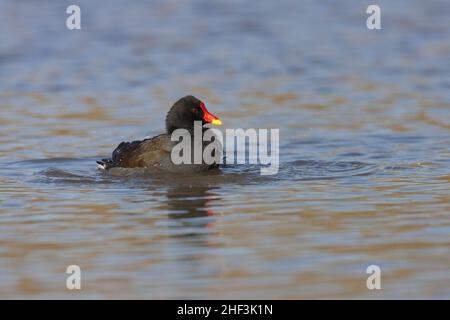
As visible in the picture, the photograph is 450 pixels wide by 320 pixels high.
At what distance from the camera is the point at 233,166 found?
1167 centimetres

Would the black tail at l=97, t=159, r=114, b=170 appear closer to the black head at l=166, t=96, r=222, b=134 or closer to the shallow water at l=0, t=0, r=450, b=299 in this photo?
the shallow water at l=0, t=0, r=450, b=299

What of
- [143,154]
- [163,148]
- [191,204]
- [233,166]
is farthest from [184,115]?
[191,204]

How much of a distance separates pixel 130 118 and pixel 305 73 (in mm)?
4354

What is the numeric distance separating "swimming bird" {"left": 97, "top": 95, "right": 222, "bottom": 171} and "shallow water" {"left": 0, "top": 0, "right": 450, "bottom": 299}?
225 millimetres

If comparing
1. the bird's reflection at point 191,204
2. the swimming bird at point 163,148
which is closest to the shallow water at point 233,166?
the bird's reflection at point 191,204

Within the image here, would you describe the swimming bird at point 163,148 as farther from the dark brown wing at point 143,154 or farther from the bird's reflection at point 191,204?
the bird's reflection at point 191,204

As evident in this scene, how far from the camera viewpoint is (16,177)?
11023mm

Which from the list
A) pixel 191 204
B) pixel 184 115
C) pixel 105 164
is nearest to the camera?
pixel 191 204

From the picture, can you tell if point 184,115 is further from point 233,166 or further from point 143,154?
point 233,166

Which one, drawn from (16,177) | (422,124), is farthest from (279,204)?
(422,124)

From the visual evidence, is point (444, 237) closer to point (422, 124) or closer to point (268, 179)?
point (268, 179)

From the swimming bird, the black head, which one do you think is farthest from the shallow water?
the black head

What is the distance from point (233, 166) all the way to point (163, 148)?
0.95 meters

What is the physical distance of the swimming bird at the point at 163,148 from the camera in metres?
11.0
